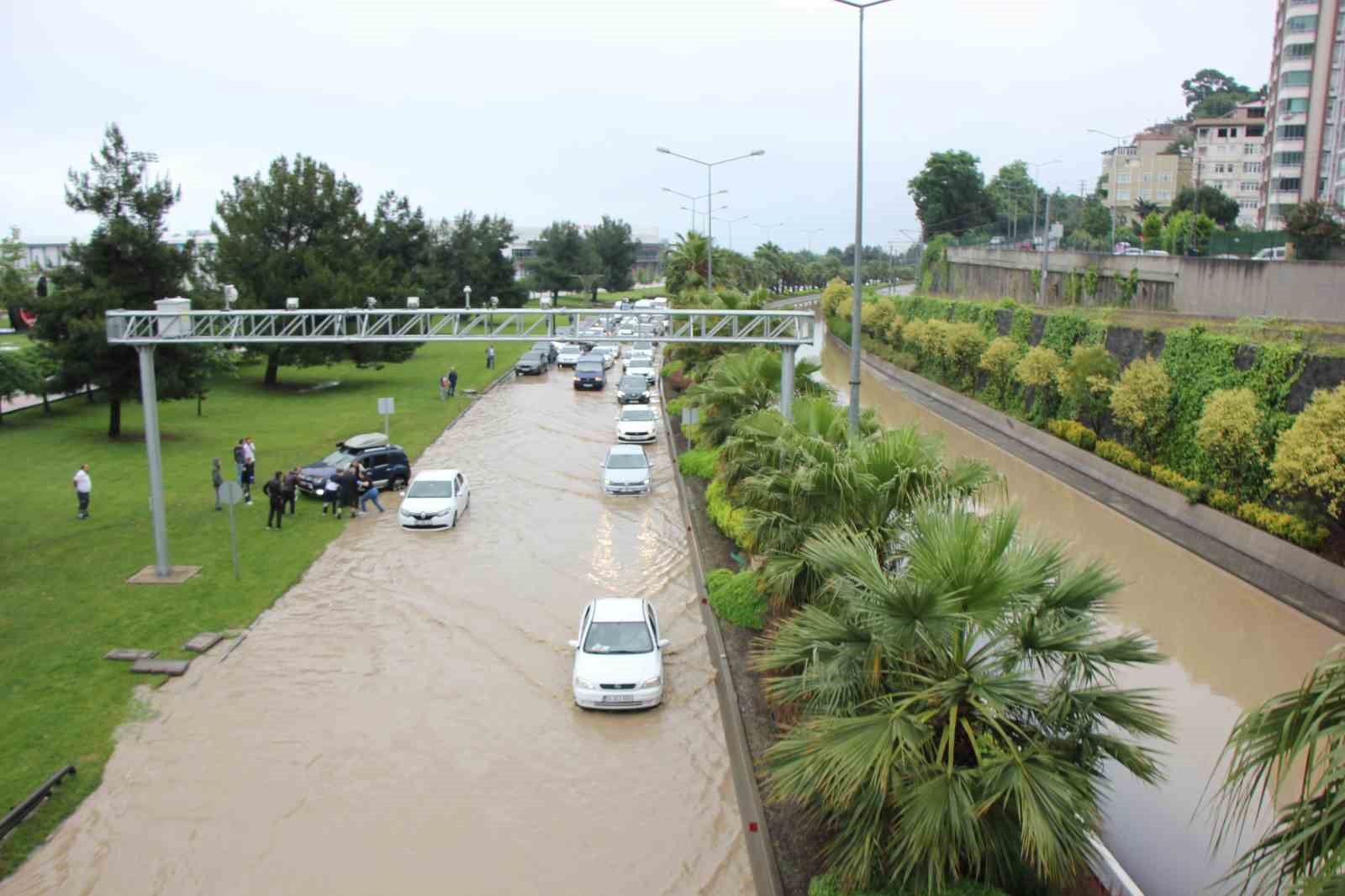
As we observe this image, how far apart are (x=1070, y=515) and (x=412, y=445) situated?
801 inches

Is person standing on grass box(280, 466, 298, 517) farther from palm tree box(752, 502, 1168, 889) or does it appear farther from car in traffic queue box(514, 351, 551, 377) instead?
car in traffic queue box(514, 351, 551, 377)

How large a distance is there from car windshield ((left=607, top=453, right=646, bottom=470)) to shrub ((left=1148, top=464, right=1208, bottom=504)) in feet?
45.3

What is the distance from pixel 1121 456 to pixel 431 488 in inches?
760

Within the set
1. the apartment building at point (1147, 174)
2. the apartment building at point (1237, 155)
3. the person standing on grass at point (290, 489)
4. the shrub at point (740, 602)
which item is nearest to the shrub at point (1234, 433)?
the shrub at point (740, 602)

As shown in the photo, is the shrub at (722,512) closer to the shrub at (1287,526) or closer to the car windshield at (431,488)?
the car windshield at (431,488)

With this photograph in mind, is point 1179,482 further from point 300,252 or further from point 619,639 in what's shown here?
point 300,252

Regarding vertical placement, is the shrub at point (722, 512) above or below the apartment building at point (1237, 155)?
below

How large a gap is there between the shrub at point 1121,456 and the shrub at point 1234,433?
12.8 feet

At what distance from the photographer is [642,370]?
50344mm

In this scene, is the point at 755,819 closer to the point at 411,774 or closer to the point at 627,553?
the point at 411,774

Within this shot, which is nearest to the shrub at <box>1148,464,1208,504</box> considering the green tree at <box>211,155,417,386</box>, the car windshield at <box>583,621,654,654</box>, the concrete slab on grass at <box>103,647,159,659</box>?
the car windshield at <box>583,621,654,654</box>

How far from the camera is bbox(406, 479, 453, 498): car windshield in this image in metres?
24.9

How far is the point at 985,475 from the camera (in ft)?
39.1

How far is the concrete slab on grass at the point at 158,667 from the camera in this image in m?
15.4
